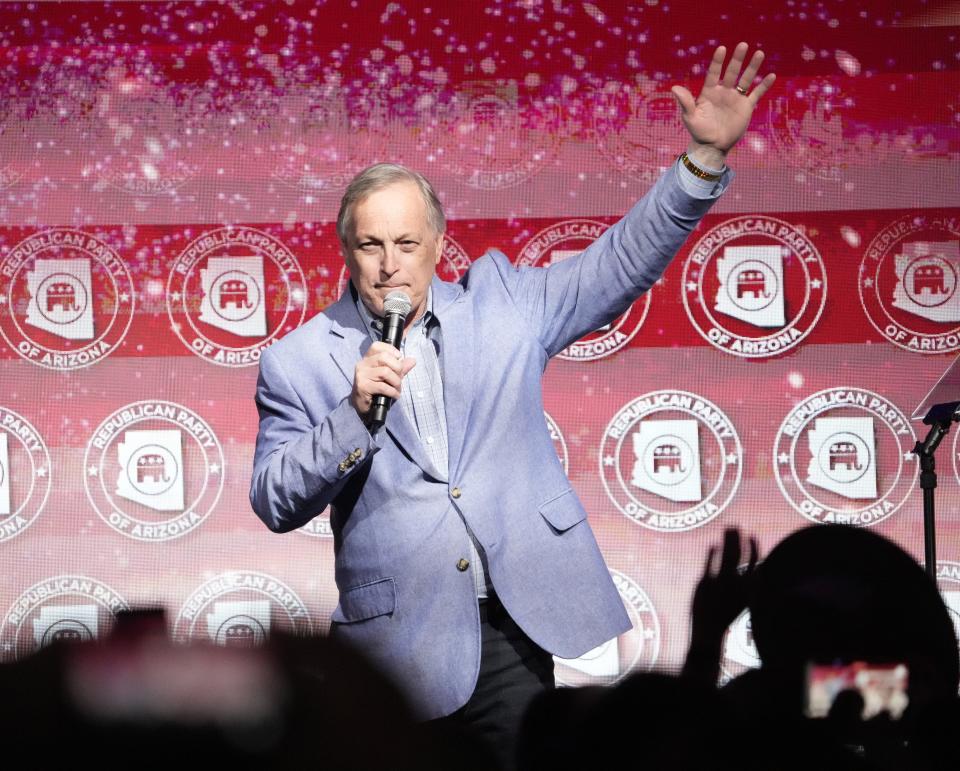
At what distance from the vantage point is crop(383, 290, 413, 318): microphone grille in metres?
1.89

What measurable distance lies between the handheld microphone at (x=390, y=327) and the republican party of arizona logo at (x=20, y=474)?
2571 mm

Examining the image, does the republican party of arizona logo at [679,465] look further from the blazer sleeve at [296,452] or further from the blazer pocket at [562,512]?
the blazer sleeve at [296,452]

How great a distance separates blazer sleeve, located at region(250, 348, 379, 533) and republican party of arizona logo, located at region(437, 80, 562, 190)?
2142 millimetres

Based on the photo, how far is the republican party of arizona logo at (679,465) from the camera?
13.2ft

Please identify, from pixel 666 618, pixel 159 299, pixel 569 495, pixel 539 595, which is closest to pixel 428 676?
pixel 539 595

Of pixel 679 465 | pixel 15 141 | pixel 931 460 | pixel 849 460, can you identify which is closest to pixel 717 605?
pixel 931 460

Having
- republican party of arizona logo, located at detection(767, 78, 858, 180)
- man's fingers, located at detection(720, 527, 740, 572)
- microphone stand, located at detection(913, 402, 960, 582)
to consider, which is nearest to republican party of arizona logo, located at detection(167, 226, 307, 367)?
republican party of arizona logo, located at detection(767, 78, 858, 180)

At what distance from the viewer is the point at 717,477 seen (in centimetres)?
402

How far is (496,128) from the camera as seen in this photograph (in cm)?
404

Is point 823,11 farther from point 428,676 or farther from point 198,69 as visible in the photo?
point 428,676

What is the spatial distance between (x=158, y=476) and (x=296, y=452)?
2.40m

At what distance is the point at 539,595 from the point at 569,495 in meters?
0.20

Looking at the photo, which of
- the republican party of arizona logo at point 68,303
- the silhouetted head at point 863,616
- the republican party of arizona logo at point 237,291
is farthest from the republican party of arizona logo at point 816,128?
the silhouetted head at point 863,616

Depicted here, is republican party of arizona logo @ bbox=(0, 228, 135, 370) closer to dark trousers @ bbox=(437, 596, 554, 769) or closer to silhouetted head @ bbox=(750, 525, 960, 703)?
dark trousers @ bbox=(437, 596, 554, 769)
